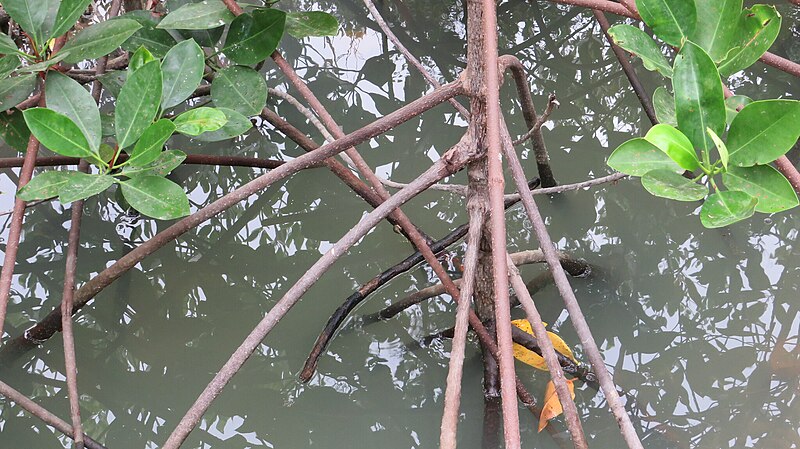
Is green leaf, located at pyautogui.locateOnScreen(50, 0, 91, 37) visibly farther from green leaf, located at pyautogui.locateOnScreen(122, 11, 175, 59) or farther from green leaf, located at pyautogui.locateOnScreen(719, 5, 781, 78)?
green leaf, located at pyautogui.locateOnScreen(719, 5, 781, 78)

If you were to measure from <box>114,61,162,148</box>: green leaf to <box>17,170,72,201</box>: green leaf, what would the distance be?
9 cm

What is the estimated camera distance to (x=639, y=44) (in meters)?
0.88

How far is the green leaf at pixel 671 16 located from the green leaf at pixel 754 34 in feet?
0.20

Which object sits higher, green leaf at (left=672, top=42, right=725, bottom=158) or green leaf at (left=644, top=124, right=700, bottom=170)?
green leaf at (left=672, top=42, right=725, bottom=158)

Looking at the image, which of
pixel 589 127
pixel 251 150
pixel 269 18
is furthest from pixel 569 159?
pixel 269 18

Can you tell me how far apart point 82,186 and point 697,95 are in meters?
0.76

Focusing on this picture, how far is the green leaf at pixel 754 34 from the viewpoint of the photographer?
800 mm

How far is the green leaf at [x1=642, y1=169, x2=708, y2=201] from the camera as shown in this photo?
28.9 inches

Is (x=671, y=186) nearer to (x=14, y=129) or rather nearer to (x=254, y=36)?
(x=254, y=36)

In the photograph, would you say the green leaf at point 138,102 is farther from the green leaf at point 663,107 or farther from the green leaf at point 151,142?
the green leaf at point 663,107

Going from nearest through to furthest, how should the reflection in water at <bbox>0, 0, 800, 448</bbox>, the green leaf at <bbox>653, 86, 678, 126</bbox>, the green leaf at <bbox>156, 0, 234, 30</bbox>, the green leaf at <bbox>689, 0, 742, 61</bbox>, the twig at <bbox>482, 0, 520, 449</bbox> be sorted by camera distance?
1. the twig at <bbox>482, 0, 520, 449</bbox>
2. the green leaf at <bbox>689, 0, 742, 61</bbox>
3. the green leaf at <bbox>653, 86, 678, 126</bbox>
4. the green leaf at <bbox>156, 0, 234, 30</bbox>
5. the reflection in water at <bbox>0, 0, 800, 448</bbox>

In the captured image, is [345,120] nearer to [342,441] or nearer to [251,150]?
[251,150]

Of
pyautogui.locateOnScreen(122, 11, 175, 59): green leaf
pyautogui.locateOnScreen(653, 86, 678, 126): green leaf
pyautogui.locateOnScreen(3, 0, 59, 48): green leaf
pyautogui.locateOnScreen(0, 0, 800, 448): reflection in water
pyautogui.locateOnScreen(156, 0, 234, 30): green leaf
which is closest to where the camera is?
pyautogui.locateOnScreen(653, 86, 678, 126): green leaf

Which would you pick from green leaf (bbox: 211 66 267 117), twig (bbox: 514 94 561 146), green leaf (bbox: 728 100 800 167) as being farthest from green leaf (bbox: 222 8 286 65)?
green leaf (bbox: 728 100 800 167)
